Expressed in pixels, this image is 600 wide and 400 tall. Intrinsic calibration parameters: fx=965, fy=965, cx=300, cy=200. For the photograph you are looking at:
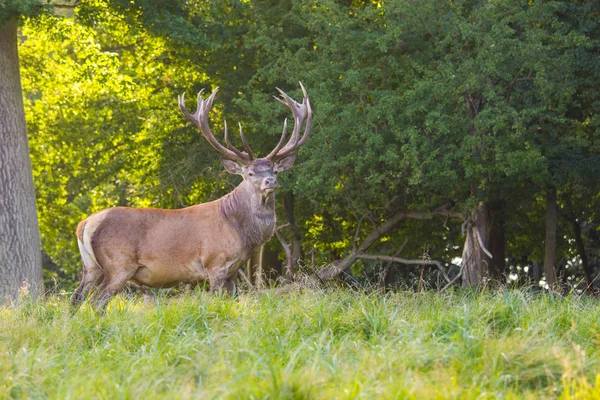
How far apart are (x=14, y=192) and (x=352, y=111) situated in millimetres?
4903

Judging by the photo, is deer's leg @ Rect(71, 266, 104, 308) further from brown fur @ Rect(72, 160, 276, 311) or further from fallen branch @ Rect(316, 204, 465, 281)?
fallen branch @ Rect(316, 204, 465, 281)

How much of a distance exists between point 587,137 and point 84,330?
10.4 meters

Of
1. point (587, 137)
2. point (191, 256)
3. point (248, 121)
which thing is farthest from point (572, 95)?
point (191, 256)

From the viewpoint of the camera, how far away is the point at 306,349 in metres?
6.33

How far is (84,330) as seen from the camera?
7.20 m

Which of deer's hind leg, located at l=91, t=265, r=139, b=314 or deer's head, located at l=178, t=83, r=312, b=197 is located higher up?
deer's head, located at l=178, t=83, r=312, b=197

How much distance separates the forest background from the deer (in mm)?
1879

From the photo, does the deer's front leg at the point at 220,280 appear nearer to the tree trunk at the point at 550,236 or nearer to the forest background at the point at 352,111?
the forest background at the point at 352,111

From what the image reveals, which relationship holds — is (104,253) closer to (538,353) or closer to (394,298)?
(394,298)

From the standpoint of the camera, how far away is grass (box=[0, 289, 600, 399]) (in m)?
5.34

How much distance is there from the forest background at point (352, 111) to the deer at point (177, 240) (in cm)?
188

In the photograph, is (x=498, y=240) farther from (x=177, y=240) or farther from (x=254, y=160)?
(x=177, y=240)

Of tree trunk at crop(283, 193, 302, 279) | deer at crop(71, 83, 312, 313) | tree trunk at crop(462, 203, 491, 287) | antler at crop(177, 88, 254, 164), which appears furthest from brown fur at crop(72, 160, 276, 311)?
tree trunk at crop(283, 193, 302, 279)

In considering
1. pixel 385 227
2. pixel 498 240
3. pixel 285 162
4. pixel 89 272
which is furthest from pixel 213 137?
pixel 498 240
